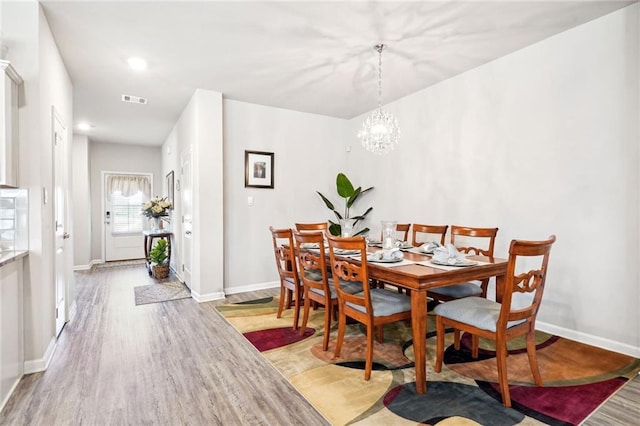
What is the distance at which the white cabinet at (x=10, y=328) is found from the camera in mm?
1904

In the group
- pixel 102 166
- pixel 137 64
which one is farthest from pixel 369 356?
pixel 102 166

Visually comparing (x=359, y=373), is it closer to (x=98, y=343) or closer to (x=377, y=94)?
(x=98, y=343)

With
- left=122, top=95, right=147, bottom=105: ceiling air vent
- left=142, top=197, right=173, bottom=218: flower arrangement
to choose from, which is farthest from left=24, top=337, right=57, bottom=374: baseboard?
left=142, top=197, right=173, bottom=218: flower arrangement

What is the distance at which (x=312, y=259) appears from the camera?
2.62m

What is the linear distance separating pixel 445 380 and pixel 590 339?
1483 mm

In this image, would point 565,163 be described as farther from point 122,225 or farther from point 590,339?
point 122,225

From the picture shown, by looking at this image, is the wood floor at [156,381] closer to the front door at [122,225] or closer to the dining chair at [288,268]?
the dining chair at [288,268]

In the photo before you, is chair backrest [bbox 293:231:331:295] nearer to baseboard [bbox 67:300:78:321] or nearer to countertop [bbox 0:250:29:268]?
countertop [bbox 0:250:29:268]

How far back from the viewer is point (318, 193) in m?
5.14

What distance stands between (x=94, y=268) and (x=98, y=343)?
436 cm

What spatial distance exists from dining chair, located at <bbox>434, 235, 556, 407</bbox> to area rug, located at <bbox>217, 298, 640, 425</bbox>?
13cm

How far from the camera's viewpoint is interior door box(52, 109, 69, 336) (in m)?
2.84

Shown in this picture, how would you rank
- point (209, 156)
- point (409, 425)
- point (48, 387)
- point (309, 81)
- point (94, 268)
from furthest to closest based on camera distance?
point (94, 268) → point (209, 156) → point (309, 81) → point (48, 387) → point (409, 425)

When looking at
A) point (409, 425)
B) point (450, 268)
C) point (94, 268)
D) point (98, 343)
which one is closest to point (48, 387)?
point (98, 343)
